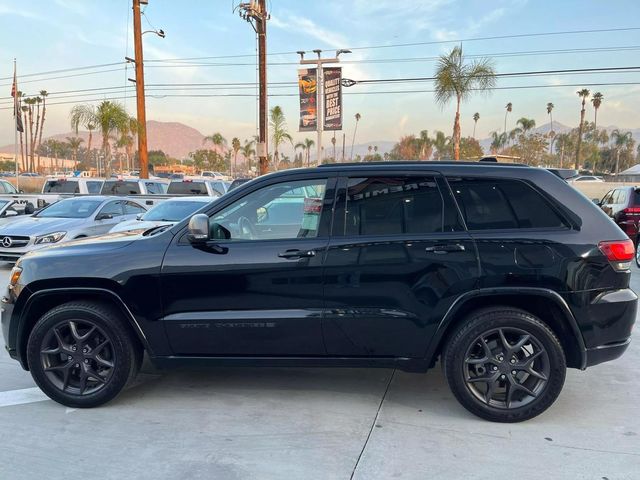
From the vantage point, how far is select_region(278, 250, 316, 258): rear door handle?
3539mm

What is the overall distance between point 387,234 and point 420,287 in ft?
1.43

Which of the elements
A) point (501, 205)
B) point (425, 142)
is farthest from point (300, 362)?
point (425, 142)

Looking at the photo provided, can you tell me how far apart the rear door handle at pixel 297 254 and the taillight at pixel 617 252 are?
6.58 feet

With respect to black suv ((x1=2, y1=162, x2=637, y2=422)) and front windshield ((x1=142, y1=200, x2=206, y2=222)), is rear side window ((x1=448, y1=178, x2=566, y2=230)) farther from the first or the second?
front windshield ((x1=142, y1=200, x2=206, y2=222))

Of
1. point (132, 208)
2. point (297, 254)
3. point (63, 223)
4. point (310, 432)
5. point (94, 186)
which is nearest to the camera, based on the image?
point (310, 432)

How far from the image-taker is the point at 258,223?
12.4 feet

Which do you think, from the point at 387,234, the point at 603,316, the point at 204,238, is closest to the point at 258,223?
the point at 204,238

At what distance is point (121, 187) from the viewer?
16906 millimetres

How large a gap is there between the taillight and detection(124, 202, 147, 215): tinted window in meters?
10.1

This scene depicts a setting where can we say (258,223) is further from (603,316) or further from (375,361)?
(603,316)

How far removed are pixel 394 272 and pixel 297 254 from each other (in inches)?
27.2

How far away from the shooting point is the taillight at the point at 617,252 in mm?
3482

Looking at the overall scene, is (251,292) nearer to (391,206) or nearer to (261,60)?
(391,206)

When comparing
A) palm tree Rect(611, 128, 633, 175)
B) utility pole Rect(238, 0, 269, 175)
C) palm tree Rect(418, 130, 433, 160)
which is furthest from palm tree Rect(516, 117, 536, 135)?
utility pole Rect(238, 0, 269, 175)
